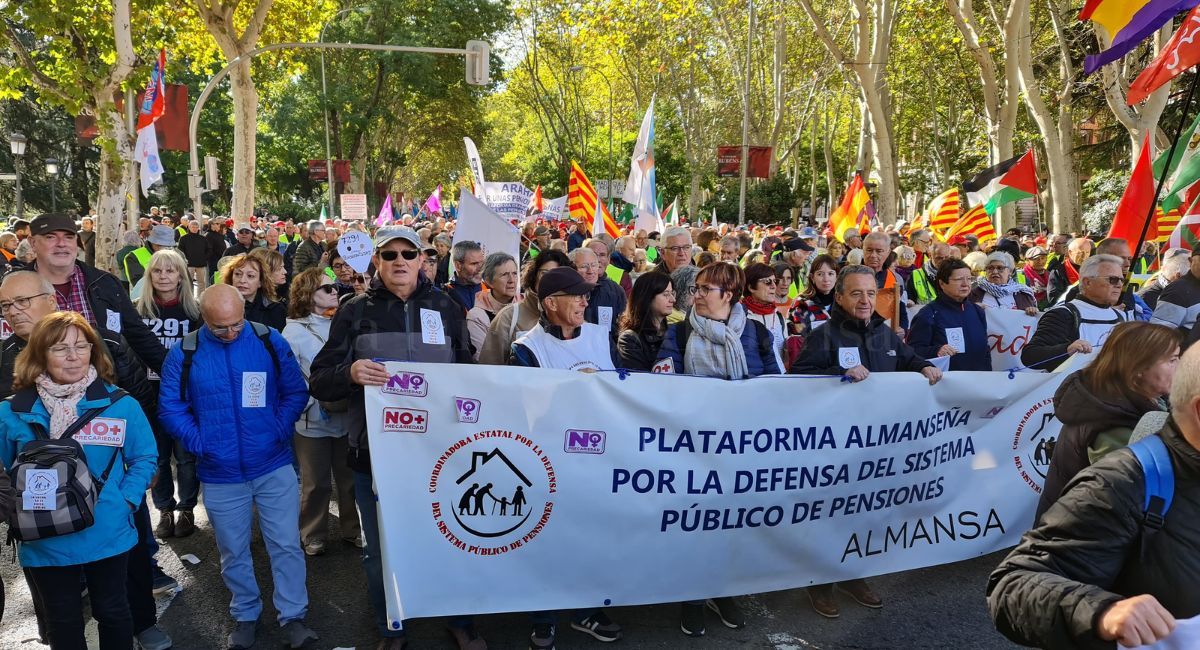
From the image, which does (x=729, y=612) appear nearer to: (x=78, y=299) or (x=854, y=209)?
(x=78, y=299)

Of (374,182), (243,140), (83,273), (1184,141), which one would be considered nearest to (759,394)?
(83,273)

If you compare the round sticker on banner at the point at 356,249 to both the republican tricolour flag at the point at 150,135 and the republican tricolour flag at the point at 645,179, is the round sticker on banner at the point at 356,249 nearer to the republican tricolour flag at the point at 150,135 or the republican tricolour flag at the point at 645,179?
the republican tricolour flag at the point at 645,179

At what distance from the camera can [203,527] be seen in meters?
5.51

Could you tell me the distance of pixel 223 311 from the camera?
372 centimetres

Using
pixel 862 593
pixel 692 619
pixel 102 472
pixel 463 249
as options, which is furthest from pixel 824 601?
pixel 463 249

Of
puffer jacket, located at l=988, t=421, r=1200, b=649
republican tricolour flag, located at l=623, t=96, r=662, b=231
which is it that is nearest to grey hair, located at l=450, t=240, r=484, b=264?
puffer jacket, located at l=988, t=421, r=1200, b=649

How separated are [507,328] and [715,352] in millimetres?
1197

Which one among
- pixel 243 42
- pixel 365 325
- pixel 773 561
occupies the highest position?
pixel 243 42

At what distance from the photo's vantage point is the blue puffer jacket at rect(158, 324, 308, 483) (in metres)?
3.75

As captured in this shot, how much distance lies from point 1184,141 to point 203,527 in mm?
9084

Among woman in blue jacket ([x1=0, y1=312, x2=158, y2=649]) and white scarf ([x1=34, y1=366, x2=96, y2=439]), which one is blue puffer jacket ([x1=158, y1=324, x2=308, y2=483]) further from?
white scarf ([x1=34, y1=366, x2=96, y2=439])

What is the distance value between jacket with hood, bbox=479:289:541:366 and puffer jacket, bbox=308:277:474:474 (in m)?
0.65

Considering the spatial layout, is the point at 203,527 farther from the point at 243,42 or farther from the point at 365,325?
the point at 243,42

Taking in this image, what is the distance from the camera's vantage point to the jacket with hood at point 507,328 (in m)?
4.58
